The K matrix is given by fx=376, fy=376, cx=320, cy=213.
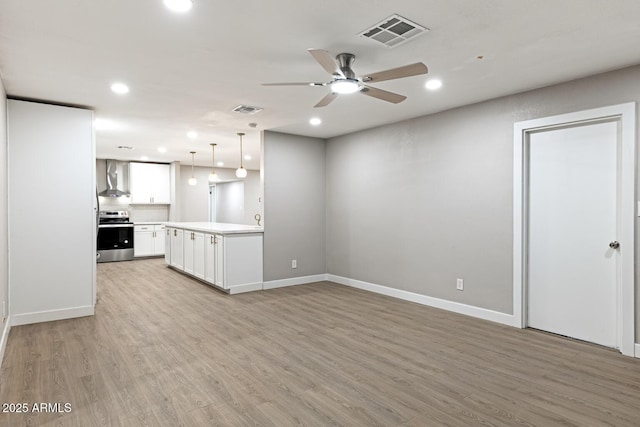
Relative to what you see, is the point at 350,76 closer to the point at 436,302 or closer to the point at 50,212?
the point at 436,302

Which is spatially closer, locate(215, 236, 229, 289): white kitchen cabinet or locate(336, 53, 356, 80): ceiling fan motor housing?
locate(336, 53, 356, 80): ceiling fan motor housing

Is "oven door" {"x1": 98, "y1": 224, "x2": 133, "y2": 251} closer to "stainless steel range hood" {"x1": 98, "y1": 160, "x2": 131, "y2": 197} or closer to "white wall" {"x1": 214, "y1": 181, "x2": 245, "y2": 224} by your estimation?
"stainless steel range hood" {"x1": 98, "y1": 160, "x2": 131, "y2": 197}

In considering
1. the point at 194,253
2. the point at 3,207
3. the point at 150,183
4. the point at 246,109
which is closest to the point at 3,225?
the point at 3,207

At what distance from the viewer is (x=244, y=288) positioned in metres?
5.62

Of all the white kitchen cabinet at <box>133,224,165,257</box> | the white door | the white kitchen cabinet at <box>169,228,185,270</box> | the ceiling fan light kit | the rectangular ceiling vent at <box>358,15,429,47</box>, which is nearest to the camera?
the rectangular ceiling vent at <box>358,15,429,47</box>

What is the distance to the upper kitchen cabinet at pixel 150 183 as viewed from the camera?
30.5 ft

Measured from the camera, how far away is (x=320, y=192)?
21.4 feet

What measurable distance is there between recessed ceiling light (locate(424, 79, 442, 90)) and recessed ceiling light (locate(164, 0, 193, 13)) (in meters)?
2.27

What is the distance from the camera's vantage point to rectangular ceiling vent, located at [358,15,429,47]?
2439 mm

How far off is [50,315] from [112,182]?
564cm

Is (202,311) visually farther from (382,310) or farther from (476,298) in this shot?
(476,298)

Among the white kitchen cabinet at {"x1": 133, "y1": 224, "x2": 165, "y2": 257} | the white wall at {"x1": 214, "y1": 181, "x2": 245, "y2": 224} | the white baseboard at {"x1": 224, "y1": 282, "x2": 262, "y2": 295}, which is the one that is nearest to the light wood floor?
the white baseboard at {"x1": 224, "y1": 282, "x2": 262, "y2": 295}

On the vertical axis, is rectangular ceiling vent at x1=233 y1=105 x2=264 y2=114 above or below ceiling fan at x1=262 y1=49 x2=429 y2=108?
above

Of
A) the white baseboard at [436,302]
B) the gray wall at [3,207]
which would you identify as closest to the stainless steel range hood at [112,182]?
the gray wall at [3,207]
